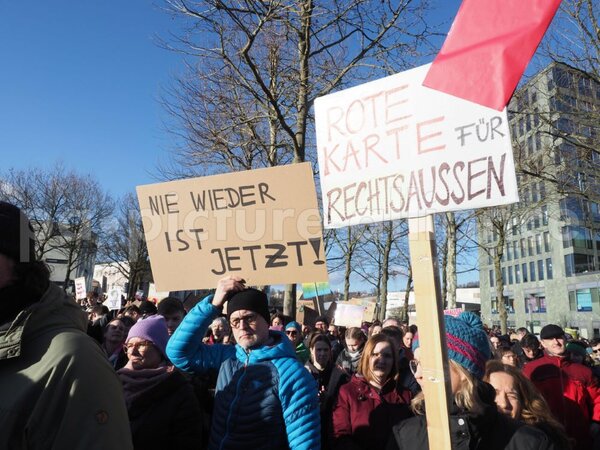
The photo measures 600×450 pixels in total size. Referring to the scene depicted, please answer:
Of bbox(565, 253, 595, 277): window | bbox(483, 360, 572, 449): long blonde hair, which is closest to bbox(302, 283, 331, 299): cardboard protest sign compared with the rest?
bbox(483, 360, 572, 449): long blonde hair

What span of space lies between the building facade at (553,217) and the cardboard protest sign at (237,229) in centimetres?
815

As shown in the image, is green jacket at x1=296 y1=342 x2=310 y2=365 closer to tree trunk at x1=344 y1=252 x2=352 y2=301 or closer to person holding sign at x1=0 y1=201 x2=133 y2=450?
person holding sign at x1=0 y1=201 x2=133 y2=450

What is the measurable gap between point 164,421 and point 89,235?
34.0 m

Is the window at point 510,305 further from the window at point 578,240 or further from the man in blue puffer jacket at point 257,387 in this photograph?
the man in blue puffer jacket at point 257,387

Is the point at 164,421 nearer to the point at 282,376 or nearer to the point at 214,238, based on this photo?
the point at 282,376

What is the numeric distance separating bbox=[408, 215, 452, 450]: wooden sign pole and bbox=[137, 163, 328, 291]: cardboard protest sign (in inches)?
47.1

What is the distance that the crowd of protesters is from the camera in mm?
1392

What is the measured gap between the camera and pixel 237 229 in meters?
3.42

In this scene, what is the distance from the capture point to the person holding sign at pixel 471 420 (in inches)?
78.8

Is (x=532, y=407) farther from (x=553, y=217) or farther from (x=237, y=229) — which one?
(x=553, y=217)

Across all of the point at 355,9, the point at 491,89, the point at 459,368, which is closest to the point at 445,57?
the point at 491,89

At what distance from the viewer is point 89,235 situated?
34.0m

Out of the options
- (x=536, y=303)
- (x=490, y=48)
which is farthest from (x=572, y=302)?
(x=490, y=48)

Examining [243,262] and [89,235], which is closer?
[243,262]
